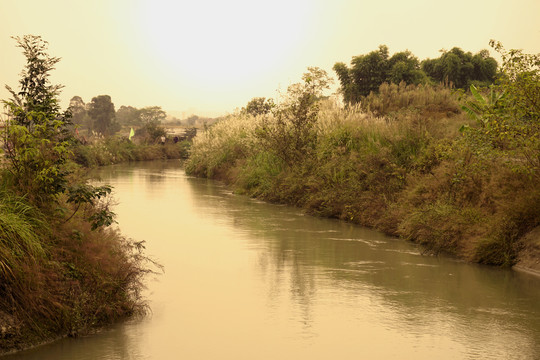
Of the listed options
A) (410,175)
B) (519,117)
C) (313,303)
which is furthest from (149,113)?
(313,303)

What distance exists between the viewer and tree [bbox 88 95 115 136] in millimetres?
94375

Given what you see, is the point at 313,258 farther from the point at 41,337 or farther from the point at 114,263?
the point at 41,337

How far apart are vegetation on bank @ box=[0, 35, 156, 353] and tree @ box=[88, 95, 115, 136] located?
88028 millimetres

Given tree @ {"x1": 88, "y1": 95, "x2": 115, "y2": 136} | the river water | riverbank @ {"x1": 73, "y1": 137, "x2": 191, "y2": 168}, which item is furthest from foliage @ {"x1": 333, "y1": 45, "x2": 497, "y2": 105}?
tree @ {"x1": 88, "y1": 95, "x2": 115, "y2": 136}

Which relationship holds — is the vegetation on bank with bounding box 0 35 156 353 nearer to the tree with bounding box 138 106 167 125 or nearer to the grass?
the grass

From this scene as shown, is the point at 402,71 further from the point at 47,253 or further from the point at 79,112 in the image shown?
the point at 79,112

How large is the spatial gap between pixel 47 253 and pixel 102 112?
297 ft

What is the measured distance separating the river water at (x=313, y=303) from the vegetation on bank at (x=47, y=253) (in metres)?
0.29

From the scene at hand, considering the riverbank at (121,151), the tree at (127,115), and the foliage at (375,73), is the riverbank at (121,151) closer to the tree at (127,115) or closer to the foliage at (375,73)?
the foliage at (375,73)

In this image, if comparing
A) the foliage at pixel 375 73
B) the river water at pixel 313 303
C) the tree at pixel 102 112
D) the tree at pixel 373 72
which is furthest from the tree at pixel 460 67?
the tree at pixel 102 112

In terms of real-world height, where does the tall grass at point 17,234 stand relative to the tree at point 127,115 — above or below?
below

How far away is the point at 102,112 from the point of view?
9444 centimetres

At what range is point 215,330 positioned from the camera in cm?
820

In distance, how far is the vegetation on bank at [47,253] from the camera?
6871 millimetres
